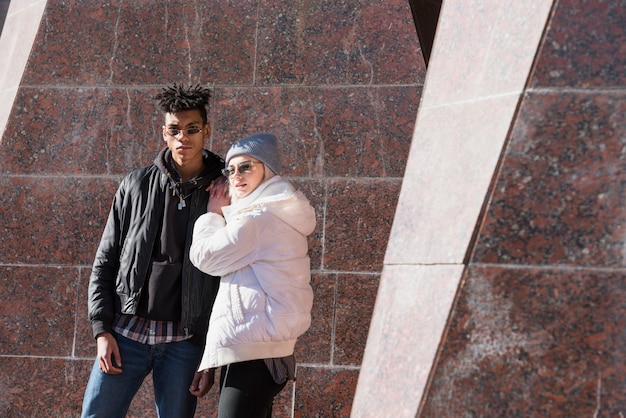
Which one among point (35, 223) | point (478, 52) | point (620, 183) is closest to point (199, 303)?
point (478, 52)

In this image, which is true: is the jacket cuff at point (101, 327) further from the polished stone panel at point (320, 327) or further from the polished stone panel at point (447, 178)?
the polished stone panel at point (320, 327)

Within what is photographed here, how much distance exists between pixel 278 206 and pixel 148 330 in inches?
39.5

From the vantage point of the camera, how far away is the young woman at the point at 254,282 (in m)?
5.20

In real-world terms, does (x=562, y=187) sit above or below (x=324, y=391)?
above

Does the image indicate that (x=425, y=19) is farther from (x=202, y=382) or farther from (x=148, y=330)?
(x=202, y=382)

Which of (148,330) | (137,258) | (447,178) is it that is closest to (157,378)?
(148,330)

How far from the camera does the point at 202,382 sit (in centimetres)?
548

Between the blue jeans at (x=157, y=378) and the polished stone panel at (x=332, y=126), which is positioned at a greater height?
the polished stone panel at (x=332, y=126)

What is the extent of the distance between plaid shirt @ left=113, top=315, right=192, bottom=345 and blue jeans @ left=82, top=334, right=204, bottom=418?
0.04 m

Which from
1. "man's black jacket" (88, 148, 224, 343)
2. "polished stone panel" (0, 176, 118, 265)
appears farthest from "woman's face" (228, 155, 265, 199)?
"polished stone panel" (0, 176, 118, 265)

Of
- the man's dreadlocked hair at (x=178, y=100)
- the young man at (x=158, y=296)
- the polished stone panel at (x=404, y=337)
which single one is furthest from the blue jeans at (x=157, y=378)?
the polished stone panel at (x=404, y=337)

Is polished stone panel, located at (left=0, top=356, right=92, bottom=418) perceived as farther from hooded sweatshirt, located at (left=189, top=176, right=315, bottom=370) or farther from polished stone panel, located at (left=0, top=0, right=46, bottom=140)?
hooded sweatshirt, located at (left=189, top=176, right=315, bottom=370)

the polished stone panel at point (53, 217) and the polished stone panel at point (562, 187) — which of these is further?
the polished stone panel at point (53, 217)

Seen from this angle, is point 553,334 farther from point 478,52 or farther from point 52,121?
point 52,121
